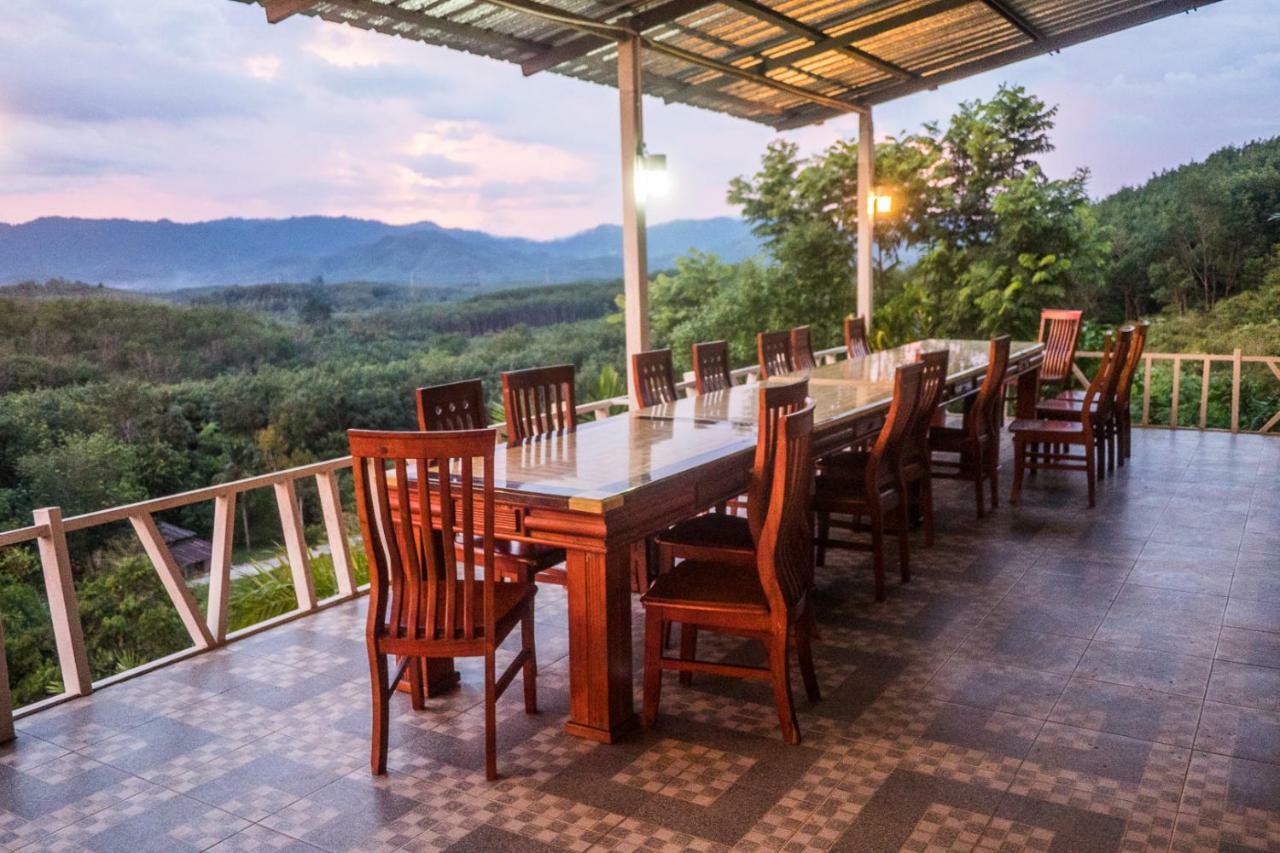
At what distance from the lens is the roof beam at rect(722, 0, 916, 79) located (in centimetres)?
598

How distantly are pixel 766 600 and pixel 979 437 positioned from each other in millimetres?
3165

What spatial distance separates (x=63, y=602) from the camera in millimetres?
3285

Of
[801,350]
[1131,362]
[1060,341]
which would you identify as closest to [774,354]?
[801,350]

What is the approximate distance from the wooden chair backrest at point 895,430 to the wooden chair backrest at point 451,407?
1.67 metres

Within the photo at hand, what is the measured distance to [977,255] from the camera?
1234cm

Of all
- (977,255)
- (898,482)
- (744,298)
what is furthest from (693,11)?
(744,298)

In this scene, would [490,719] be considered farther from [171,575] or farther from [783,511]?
[171,575]

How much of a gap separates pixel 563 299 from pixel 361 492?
15558 millimetres

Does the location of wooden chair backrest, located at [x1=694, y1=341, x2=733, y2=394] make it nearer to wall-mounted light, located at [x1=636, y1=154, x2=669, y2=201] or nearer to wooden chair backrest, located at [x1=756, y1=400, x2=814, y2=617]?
wall-mounted light, located at [x1=636, y1=154, x2=669, y2=201]

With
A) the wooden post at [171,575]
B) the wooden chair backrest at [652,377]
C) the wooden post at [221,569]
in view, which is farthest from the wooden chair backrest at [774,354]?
the wooden post at [171,575]

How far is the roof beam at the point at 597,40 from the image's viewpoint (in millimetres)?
5426

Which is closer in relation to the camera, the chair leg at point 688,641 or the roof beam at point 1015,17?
the chair leg at point 688,641

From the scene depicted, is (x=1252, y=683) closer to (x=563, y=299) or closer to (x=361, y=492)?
(x=361, y=492)

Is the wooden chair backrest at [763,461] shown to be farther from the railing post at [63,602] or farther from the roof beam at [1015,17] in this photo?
the roof beam at [1015,17]
